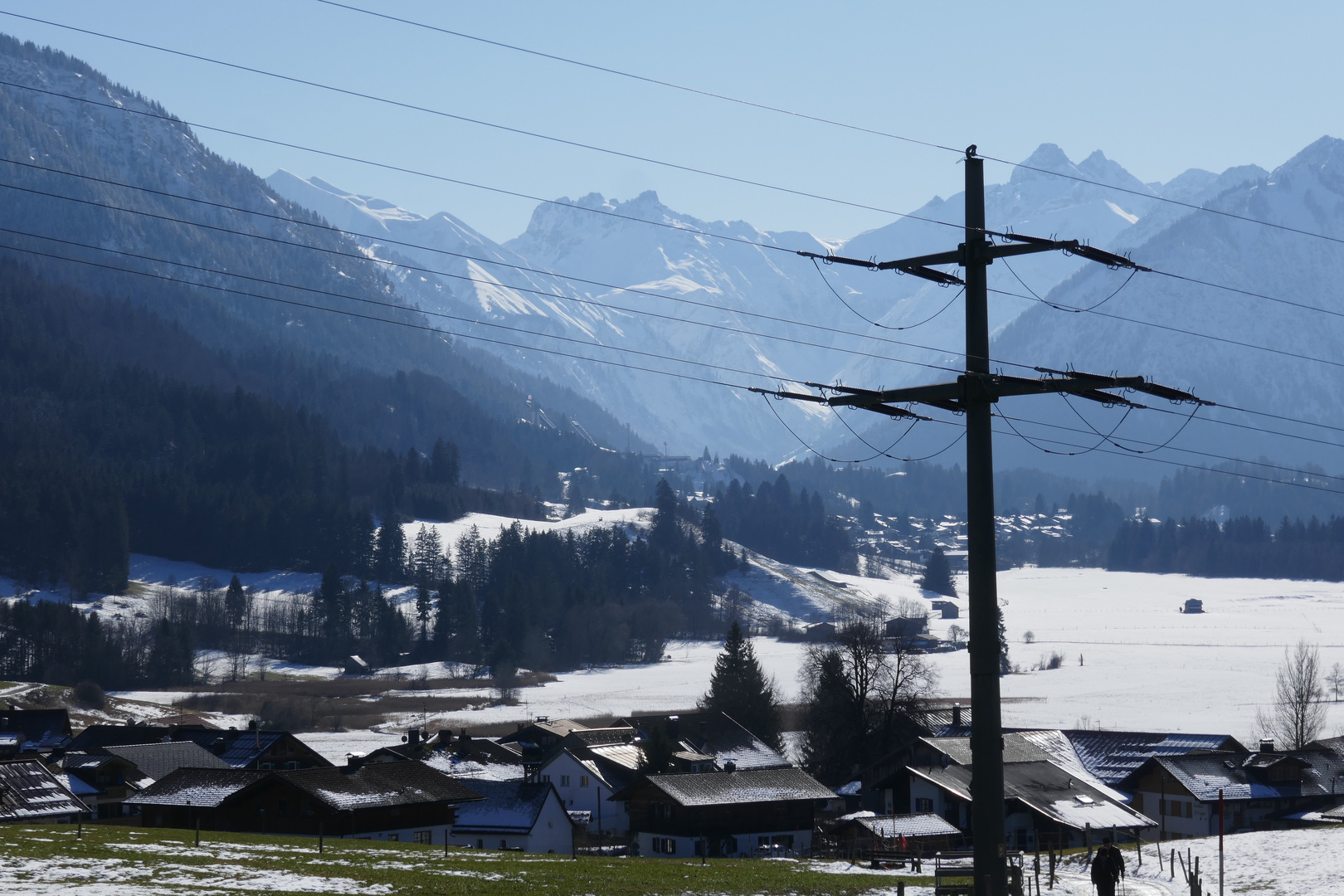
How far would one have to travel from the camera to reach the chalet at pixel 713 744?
93375 mm

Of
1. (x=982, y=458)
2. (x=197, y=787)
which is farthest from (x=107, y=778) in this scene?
(x=982, y=458)

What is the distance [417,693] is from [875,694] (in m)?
Result: 98.2

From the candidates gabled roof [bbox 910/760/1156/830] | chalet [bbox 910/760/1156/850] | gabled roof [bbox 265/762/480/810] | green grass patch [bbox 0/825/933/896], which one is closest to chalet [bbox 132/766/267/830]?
gabled roof [bbox 265/762/480/810]

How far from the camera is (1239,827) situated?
8044 cm

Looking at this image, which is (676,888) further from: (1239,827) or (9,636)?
(9,636)

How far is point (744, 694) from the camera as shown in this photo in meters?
119

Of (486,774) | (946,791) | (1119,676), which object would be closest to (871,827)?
(946,791)

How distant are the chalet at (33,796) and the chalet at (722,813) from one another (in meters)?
30.7

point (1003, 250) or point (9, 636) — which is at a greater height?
point (1003, 250)

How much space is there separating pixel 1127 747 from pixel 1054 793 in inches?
722

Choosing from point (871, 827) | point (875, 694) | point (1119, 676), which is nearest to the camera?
point (871, 827)

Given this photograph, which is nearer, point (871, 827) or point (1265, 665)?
point (871, 827)

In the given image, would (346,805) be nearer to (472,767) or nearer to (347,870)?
(472,767)

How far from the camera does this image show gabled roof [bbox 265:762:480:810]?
6700cm
